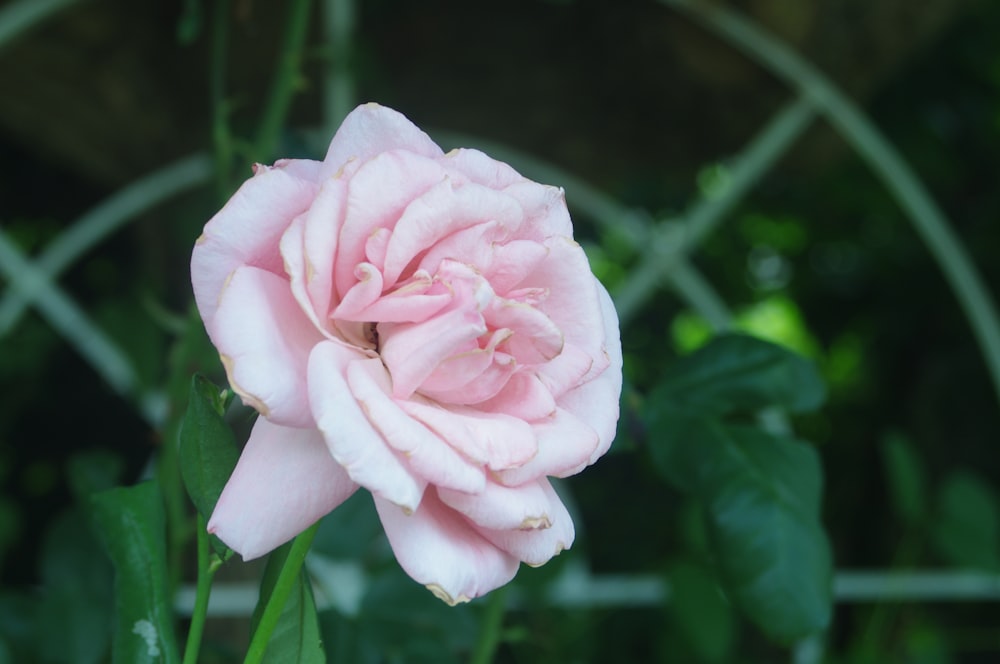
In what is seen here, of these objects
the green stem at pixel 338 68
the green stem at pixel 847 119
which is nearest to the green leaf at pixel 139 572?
the green stem at pixel 338 68

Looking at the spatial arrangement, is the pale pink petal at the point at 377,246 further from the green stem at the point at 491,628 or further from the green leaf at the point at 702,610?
the green leaf at the point at 702,610

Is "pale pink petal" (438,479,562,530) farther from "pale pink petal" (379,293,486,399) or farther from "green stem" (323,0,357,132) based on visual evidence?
"green stem" (323,0,357,132)

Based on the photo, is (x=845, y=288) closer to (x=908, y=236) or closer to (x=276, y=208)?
(x=908, y=236)

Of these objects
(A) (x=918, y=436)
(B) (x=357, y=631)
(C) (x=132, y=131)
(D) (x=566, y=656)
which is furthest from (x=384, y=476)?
(A) (x=918, y=436)

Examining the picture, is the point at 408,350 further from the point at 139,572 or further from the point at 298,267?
the point at 139,572

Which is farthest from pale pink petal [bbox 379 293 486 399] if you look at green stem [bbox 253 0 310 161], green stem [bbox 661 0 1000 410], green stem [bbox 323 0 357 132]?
green stem [bbox 661 0 1000 410]
